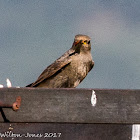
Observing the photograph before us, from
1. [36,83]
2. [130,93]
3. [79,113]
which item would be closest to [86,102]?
[79,113]

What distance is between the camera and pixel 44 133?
153 inches

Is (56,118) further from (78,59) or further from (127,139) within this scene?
(78,59)

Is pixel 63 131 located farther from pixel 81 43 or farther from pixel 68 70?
pixel 81 43

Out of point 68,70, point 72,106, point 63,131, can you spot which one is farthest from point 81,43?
point 63,131

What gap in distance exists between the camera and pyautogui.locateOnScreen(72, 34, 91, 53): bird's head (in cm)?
770

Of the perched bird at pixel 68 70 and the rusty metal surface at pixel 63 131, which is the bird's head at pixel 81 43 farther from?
the rusty metal surface at pixel 63 131

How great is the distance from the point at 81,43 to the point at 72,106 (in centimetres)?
389

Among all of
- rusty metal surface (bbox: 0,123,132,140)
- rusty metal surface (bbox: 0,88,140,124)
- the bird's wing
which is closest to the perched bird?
the bird's wing

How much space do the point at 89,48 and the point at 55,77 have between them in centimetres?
103

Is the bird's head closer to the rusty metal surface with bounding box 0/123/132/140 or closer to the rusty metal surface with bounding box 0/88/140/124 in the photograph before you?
the rusty metal surface with bounding box 0/88/140/124

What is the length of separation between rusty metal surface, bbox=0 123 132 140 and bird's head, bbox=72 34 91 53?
3796mm

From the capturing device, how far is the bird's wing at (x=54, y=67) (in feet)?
22.9

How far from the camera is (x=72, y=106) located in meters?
A: 4.04

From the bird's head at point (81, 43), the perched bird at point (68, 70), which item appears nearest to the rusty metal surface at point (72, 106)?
the perched bird at point (68, 70)
